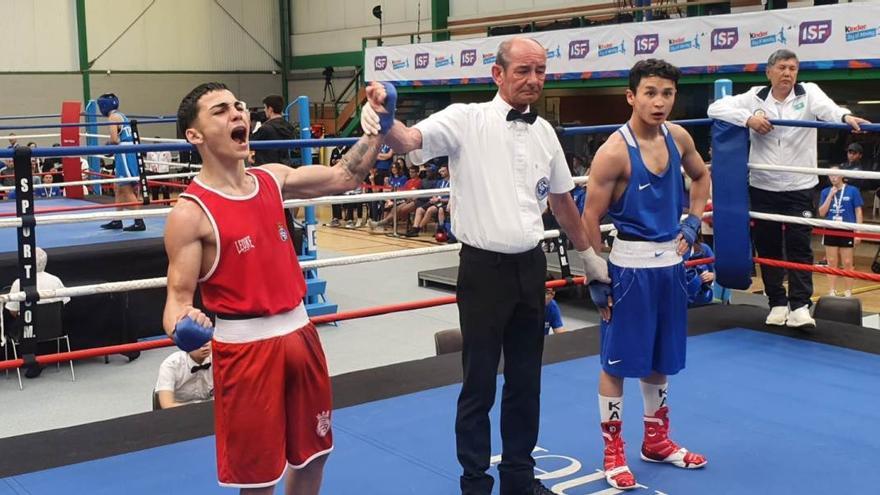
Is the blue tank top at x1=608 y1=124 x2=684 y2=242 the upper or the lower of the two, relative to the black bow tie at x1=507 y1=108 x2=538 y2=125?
lower

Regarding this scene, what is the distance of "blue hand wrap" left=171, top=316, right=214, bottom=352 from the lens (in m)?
1.90

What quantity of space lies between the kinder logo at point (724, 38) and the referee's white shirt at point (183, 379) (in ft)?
23.5

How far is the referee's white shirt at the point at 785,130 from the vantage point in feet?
14.1

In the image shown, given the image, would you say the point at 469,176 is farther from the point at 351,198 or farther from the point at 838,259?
the point at 838,259

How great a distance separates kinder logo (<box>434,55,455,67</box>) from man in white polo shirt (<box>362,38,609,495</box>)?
35.7 feet

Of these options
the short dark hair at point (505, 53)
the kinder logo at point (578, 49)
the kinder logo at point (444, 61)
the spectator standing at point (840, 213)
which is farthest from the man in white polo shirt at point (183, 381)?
the kinder logo at point (444, 61)

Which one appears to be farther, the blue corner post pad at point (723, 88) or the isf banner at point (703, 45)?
the isf banner at point (703, 45)

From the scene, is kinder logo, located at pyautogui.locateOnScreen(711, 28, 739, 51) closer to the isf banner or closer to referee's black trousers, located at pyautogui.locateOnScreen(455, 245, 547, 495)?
the isf banner

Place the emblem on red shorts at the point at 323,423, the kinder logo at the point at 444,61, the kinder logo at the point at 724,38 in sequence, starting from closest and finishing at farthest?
the emblem on red shorts at the point at 323,423 → the kinder logo at the point at 724,38 → the kinder logo at the point at 444,61

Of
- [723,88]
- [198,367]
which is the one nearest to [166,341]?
[198,367]

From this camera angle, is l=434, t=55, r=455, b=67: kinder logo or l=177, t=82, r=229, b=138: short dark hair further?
l=434, t=55, r=455, b=67: kinder logo

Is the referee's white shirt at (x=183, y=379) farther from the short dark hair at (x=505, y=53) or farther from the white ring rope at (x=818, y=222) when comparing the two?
the white ring rope at (x=818, y=222)

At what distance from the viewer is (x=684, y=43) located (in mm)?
9930

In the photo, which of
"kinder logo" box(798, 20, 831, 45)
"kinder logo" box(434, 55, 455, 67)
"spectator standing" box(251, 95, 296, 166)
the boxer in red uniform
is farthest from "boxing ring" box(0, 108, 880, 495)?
"kinder logo" box(434, 55, 455, 67)
